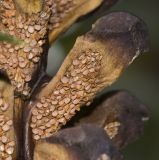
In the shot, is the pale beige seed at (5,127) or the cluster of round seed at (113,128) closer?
the pale beige seed at (5,127)

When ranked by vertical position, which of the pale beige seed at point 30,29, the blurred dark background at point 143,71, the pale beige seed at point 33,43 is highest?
the pale beige seed at point 30,29

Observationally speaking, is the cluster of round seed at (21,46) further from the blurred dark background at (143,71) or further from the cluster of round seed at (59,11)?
the blurred dark background at (143,71)

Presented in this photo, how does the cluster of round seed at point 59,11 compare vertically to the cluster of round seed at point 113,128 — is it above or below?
above

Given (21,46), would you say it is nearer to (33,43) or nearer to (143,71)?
(33,43)

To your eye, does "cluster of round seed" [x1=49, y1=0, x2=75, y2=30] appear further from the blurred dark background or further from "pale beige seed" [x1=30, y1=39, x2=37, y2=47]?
the blurred dark background

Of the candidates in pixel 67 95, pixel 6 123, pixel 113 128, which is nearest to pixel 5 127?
pixel 6 123

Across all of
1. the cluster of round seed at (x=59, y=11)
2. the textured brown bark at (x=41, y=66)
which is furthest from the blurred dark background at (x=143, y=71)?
the textured brown bark at (x=41, y=66)

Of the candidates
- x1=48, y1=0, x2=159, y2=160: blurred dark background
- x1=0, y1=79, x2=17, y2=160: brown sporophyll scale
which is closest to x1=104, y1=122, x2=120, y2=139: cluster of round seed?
x1=0, y1=79, x2=17, y2=160: brown sporophyll scale
